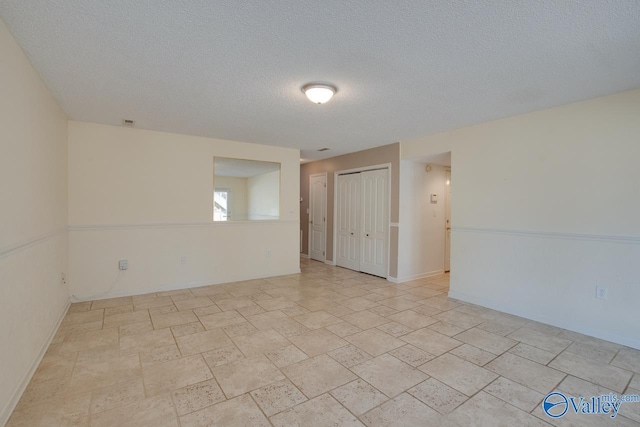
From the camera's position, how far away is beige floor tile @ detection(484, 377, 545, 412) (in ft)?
6.57

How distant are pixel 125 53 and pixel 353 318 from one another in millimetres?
3324

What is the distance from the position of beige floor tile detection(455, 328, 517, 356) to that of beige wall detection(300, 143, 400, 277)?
2.13 metres

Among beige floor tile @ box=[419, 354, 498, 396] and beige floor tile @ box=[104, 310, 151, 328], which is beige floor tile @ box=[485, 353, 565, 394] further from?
beige floor tile @ box=[104, 310, 151, 328]

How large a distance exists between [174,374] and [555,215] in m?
4.12

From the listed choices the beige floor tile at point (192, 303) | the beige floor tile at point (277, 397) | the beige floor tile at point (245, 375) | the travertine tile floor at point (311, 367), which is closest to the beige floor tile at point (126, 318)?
the travertine tile floor at point (311, 367)

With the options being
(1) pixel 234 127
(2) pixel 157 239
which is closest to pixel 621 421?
(1) pixel 234 127

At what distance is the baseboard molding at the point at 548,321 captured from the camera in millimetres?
2887

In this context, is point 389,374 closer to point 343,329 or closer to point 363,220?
point 343,329

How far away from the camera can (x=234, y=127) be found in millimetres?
4254

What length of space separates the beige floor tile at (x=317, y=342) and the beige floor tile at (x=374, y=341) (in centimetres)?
14

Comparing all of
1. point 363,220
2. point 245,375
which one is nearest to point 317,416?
point 245,375

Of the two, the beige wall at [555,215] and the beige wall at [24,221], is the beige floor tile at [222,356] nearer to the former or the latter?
the beige wall at [24,221]

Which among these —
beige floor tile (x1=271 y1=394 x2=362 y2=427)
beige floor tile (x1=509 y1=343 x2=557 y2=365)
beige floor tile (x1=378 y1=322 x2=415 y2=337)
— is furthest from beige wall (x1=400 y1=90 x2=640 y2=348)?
beige floor tile (x1=271 y1=394 x2=362 y2=427)

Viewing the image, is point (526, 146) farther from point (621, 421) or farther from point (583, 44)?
point (621, 421)
